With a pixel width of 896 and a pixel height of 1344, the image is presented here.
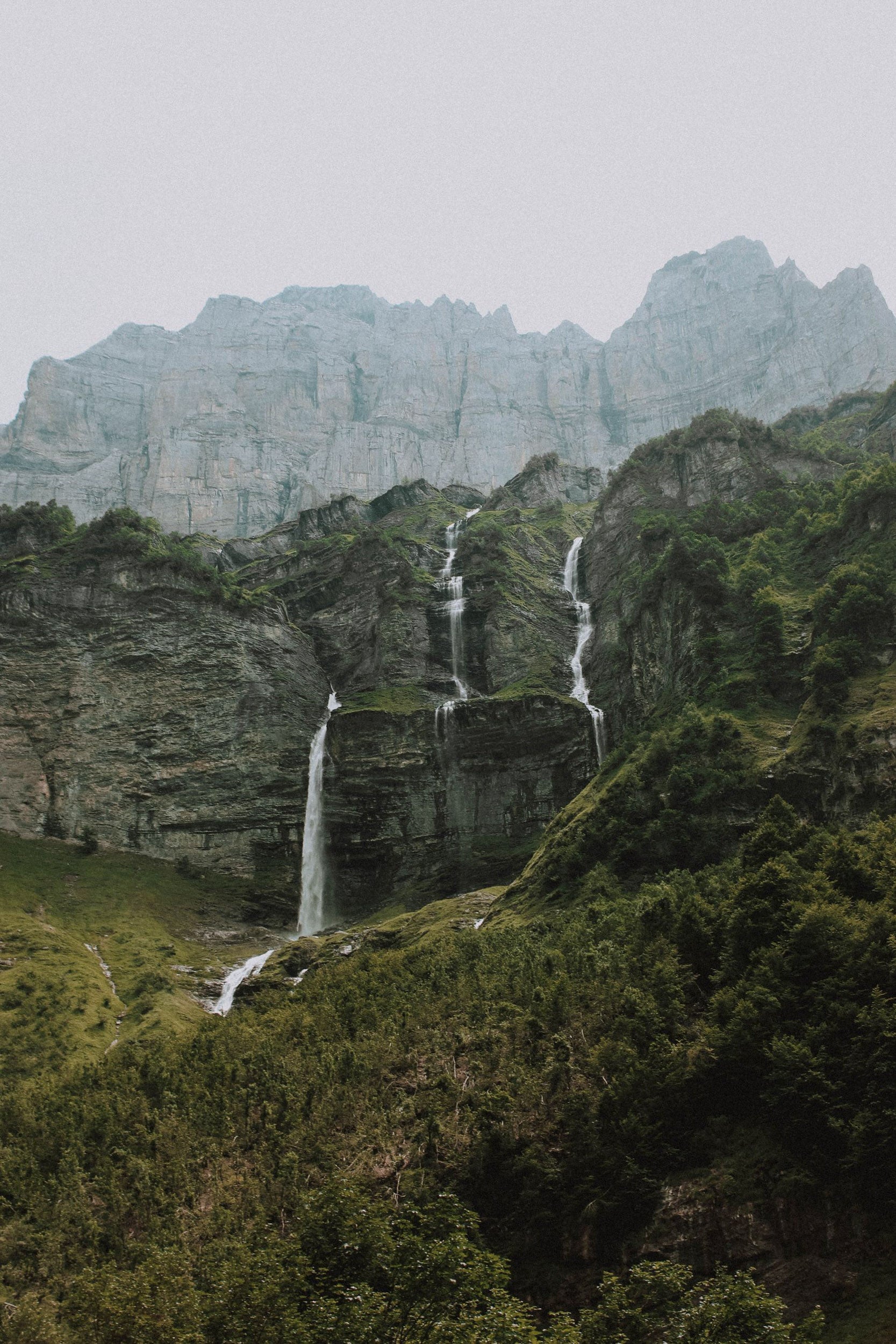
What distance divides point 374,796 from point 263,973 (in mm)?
21718

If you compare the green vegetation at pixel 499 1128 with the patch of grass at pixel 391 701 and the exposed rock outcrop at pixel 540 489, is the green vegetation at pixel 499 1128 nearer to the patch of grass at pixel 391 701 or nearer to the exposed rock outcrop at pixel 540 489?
the patch of grass at pixel 391 701

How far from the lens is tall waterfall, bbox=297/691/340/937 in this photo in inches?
3066

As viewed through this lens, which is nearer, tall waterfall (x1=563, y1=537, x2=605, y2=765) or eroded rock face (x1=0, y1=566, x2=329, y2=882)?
tall waterfall (x1=563, y1=537, x2=605, y2=765)

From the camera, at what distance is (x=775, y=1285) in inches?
877

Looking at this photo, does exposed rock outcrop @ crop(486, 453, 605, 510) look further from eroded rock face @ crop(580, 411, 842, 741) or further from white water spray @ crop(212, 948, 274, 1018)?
white water spray @ crop(212, 948, 274, 1018)

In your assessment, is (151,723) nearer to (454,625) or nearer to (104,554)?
(104,554)

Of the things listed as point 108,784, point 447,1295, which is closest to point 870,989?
point 447,1295

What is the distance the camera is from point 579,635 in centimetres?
9856

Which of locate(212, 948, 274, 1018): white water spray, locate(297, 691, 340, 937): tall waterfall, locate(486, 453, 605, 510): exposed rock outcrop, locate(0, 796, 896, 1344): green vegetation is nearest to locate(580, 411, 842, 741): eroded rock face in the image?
locate(297, 691, 340, 937): tall waterfall

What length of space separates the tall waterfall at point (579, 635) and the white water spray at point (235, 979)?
103 ft

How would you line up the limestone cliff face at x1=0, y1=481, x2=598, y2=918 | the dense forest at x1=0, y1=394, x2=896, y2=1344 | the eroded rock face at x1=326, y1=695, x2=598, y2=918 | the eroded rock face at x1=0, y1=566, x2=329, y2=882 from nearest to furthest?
the dense forest at x1=0, y1=394, x2=896, y2=1344
the eroded rock face at x1=326, y1=695, x2=598, y2=918
the limestone cliff face at x1=0, y1=481, x2=598, y2=918
the eroded rock face at x1=0, y1=566, x2=329, y2=882

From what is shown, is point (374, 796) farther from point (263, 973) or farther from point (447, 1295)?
point (447, 1295)

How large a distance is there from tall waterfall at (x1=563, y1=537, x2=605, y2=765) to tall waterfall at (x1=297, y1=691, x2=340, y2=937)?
955 inches

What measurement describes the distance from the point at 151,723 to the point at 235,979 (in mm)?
28972
